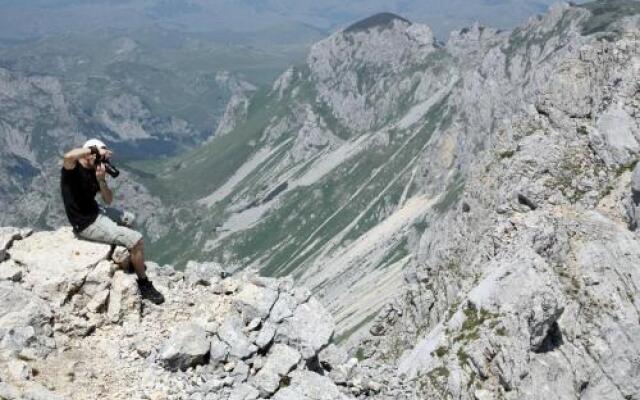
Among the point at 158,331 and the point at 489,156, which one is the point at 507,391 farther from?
the point at 489,156

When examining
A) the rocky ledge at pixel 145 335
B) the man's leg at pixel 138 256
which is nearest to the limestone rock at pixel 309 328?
the rocky ledge at pixel 145 335

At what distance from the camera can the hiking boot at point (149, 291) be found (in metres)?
36.4

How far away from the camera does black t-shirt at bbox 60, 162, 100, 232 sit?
34.4m

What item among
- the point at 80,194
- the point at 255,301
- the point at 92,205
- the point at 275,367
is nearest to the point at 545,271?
the point at 255,301

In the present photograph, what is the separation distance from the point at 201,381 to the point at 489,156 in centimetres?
8483

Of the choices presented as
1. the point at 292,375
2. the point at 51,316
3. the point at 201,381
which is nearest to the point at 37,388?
the point at 51,316

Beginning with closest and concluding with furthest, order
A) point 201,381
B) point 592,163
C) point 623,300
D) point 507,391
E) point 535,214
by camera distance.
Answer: point 201,381
point 507,391
point 623,300
point 535,214
point 592,163

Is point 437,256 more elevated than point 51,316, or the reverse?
point 51,316

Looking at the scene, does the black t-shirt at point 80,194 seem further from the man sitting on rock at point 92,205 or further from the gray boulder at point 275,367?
the gray boulder at point 275,367

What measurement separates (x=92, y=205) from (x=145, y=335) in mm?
6747

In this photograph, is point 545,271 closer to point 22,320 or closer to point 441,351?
point 441,351

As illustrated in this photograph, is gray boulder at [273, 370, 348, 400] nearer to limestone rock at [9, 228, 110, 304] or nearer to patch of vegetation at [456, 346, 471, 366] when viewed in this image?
limestone rock at [9, 228, 110, 304]

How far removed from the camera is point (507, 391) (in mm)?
49969

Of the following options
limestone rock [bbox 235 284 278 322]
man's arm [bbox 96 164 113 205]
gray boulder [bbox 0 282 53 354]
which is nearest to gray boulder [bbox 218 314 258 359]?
limestone rock [bbox 235 284 278 322]
